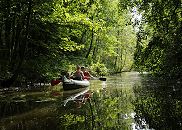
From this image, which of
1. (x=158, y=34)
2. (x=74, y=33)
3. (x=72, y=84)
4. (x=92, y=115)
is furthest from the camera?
(x=74, y=33)

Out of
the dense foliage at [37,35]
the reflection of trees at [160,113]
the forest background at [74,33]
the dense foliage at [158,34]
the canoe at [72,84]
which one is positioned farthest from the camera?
the canoe at [72,84]

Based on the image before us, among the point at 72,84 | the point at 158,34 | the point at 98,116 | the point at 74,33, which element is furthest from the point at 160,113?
the point at 74,33

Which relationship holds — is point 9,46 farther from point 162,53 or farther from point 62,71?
point 162,53

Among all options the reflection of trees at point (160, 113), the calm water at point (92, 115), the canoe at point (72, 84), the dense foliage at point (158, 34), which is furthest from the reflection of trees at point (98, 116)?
the canoe at point (72, 84)

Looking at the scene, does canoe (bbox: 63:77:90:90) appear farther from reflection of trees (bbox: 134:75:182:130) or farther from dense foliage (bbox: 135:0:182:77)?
dense foliage (bbox: 135:0:182:77)

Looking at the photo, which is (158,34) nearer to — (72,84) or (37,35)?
(72,84)

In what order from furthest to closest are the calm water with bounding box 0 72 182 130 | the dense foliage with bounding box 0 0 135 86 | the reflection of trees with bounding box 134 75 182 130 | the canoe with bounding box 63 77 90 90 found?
1. the canoe with bounding box 63 77 90 90
2. the dense foliage with bounding box 0 0 135 86
3. the calm water with bounding box 0 72 182 130
4. the reflection of trees with bounding box 134 75 182 130

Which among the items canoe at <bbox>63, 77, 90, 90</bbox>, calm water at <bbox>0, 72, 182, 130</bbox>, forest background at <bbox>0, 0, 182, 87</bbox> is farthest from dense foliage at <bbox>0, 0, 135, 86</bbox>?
calm water at <bbox>0, 72, 182, 130</bbox>

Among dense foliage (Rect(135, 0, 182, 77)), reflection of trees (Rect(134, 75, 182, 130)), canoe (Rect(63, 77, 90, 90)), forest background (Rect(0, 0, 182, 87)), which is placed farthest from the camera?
canoe (Rect(63, 77, 90, 90))

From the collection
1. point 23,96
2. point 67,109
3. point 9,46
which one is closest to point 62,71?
point 9,46

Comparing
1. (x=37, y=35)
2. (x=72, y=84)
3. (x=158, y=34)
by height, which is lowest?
(x=72, y=84)

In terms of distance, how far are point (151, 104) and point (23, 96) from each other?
7.75 m

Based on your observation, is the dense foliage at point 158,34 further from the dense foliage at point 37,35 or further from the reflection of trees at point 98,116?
the dense foliage at point 37,35

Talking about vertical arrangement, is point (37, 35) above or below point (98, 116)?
above
